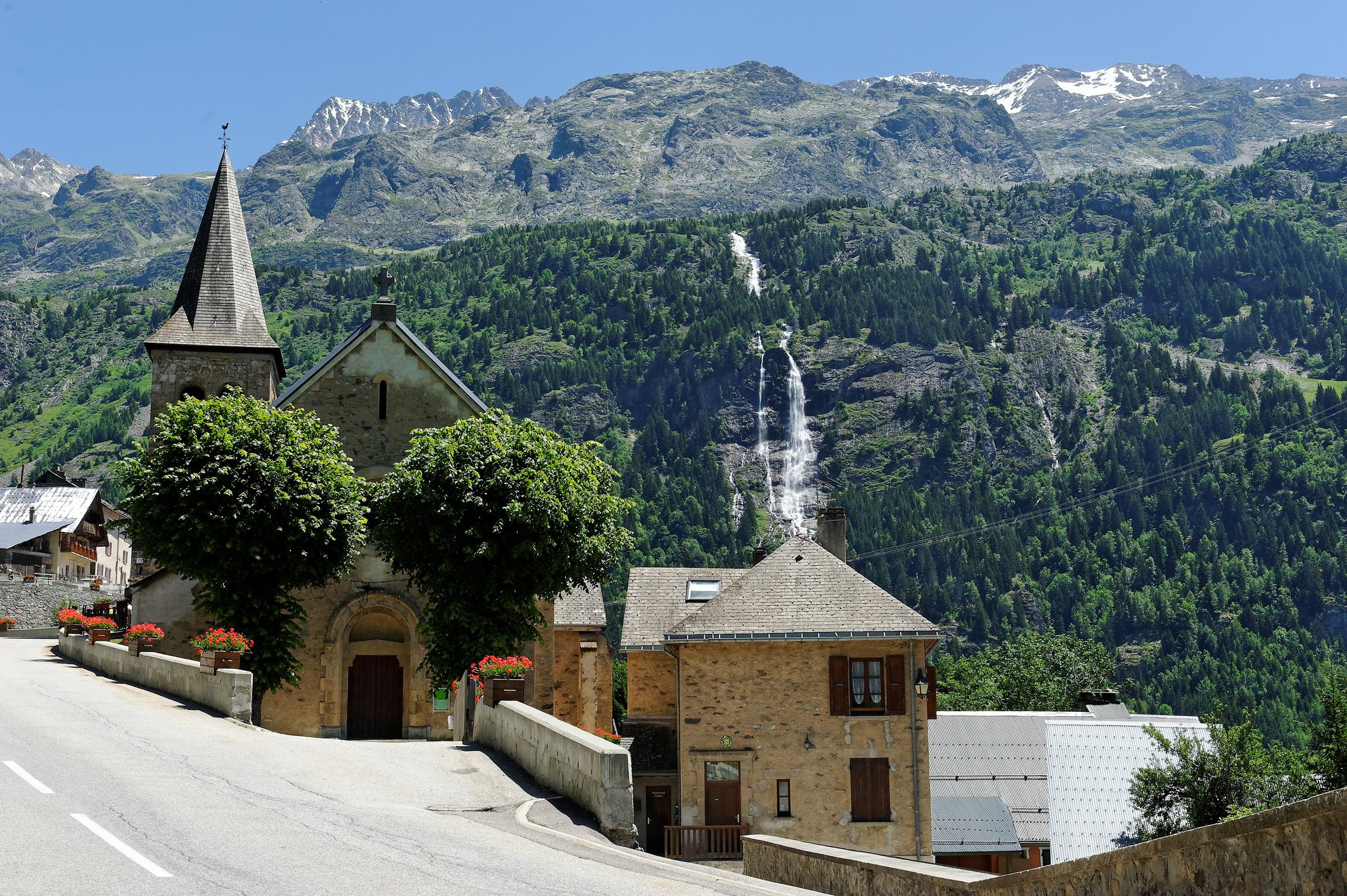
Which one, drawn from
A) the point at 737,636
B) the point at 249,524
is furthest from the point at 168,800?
the point at 737,636

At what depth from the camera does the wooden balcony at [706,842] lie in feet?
120

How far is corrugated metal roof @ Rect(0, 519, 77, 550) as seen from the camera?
109 meters

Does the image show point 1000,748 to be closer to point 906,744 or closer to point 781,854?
point 906,744

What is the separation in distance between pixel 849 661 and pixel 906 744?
2.93 meters

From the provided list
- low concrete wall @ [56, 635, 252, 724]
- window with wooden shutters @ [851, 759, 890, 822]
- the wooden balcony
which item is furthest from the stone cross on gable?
window with wooden shutters @ [851, 759, 890, 822]

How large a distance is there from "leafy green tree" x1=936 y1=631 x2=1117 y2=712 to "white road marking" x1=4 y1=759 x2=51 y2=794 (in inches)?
3754

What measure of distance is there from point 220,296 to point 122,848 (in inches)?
1444

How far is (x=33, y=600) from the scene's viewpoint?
8781 centimetres

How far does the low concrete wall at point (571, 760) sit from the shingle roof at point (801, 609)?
14400 mm

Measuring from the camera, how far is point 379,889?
1280cm

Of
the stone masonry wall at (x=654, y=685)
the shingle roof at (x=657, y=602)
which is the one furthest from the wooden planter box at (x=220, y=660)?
the stone masonry wall at (x=654, y=685)

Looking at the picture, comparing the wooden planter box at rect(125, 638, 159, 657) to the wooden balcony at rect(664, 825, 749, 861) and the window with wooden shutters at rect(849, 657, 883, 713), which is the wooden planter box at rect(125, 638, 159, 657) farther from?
the window with wooden shutters at rect(849, 657, 883, 713)

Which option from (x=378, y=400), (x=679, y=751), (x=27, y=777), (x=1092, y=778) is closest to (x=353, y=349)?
(x=378, y=400)

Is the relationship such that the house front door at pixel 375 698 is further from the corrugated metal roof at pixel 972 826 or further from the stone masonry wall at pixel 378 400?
the corrugated metal roof at pixel 972 826
